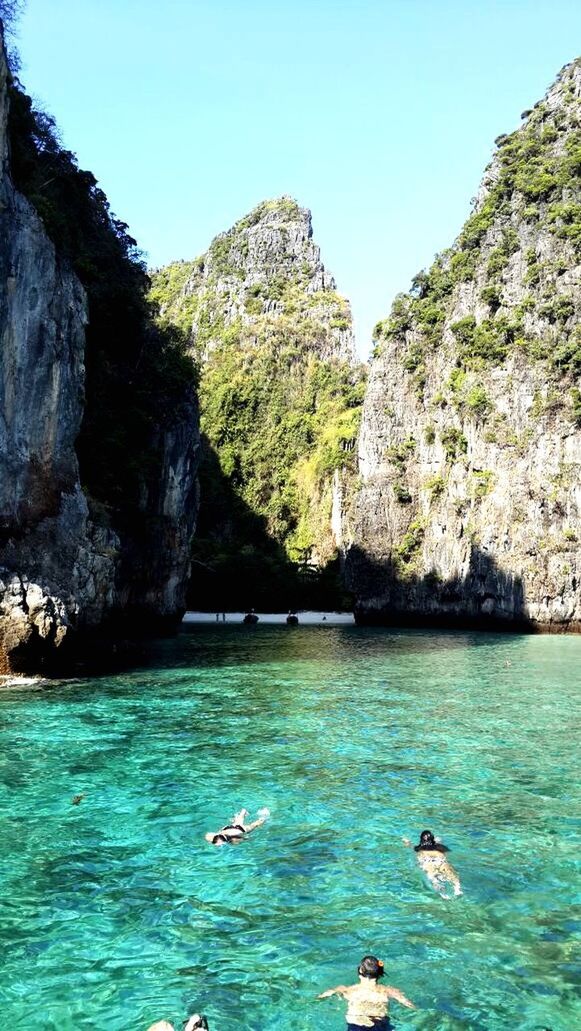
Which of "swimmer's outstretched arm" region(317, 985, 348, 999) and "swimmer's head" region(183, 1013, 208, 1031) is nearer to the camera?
"swimmer's head" region(183, 1013, 208, 1031)

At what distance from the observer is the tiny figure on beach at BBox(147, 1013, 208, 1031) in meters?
5.47

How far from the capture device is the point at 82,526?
84.6 feet

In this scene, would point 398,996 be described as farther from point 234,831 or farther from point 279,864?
point 234,831

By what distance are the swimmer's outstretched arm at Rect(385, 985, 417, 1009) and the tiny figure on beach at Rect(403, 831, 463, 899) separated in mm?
2101

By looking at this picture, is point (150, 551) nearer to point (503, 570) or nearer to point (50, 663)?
point (50, 663)

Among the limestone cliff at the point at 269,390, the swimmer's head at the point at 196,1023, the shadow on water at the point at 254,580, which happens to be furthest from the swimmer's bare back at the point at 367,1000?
the limestone cliff at the point at 269,390

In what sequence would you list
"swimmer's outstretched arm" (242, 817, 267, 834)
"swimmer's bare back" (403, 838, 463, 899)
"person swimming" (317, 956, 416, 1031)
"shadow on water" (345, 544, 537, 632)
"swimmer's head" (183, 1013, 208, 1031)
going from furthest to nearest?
1. "shadow on water" (345, 544, 537, 632)
2. "swimmer's outstretched arm" (242, 817, 267, 834)
3. "swimmer's bare back" (403, 838, 463, 899)
4. "person swimming" (317, 956, 416, 1031)
5. "swimmer's head" (183, 1013, 208, 1031)

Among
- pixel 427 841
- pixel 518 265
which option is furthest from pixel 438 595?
pixel 427 841

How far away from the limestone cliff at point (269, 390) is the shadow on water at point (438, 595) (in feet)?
39.7

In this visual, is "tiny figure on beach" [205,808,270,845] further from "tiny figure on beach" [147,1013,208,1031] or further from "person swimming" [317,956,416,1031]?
"tiny figure on beach" [147,1013,208,1031]

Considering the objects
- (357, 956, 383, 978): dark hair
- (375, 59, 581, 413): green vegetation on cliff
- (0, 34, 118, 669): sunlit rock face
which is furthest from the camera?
(375, 59, 581, 413): green vegetation on cliff

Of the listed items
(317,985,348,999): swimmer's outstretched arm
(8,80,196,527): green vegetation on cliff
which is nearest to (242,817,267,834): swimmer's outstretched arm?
(317,985,348,999): swimmer's outstretched arm

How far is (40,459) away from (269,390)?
74.8 metres

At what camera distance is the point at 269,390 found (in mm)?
97312
